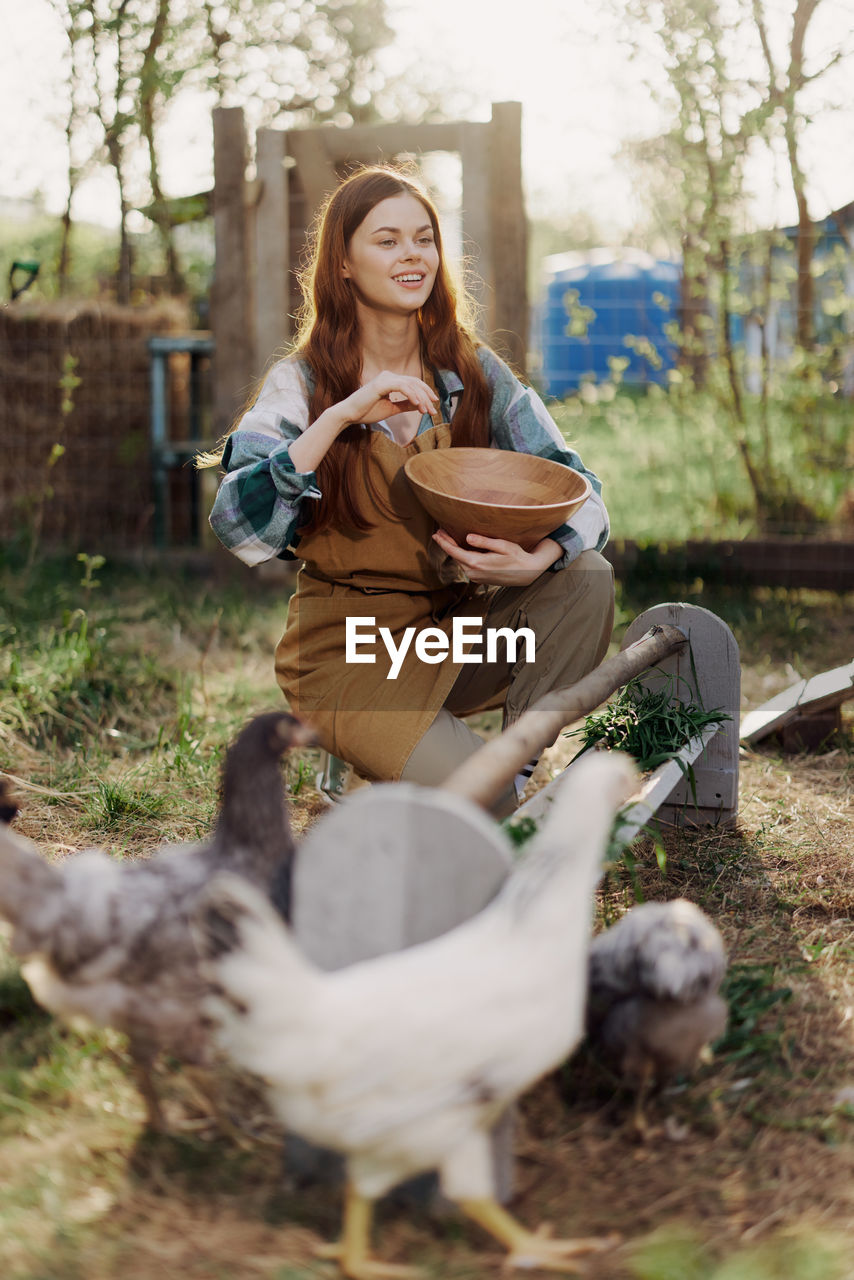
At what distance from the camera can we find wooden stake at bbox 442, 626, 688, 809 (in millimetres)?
1727

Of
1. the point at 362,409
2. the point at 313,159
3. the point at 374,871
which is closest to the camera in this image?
the point at 374,871

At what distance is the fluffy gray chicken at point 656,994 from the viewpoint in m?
1.65

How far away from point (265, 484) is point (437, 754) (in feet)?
2.41

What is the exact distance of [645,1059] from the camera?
1.69 metres

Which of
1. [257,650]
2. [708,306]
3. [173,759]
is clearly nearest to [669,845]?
[173,759]

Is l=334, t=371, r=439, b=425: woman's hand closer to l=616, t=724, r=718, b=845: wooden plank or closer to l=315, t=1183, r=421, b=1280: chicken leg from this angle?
l=616, t=724, r=718, b=845: wooden plank

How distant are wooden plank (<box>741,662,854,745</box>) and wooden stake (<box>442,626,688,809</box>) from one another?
3.94ft

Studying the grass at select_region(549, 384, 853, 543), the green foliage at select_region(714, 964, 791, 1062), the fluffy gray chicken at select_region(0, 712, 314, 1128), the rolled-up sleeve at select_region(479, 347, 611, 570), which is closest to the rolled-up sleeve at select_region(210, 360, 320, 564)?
the rolled-up sleeve at select_region(479, 347, 611, 570)

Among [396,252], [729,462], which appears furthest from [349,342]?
[729,462]

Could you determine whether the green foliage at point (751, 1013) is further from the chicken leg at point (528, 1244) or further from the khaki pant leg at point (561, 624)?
the khaki pant leg at point (561, 624)

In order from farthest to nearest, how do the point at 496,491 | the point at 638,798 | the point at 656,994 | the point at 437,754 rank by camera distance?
the point at 496,491 → the point at 437,754 → the point at 638,798 → the point at 656,994

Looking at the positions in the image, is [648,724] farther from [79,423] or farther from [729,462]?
[79,423]

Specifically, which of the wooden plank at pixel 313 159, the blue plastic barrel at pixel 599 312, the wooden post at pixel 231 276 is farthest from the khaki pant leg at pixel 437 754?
the blue plastic barrel at pixel 599 312

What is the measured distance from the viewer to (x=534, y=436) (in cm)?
297
